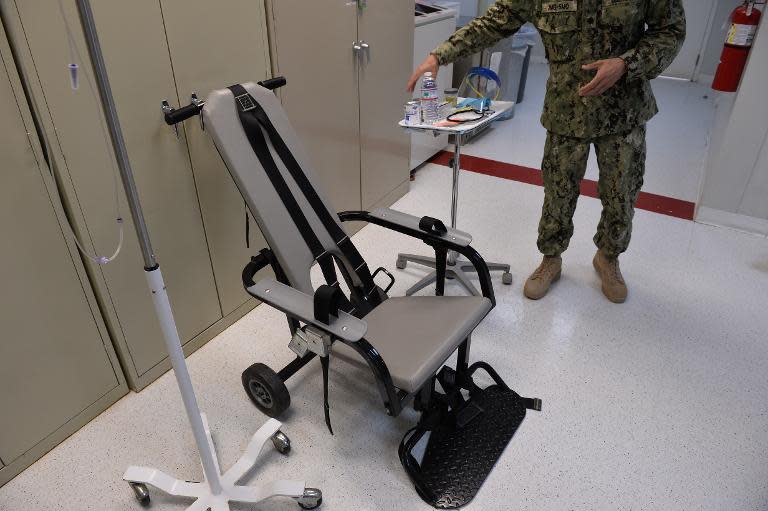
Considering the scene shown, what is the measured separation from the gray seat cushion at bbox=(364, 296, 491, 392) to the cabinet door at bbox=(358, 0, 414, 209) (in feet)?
4.42

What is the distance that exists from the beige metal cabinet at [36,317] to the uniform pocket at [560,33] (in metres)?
1.81

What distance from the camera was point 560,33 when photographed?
2023 millimetres

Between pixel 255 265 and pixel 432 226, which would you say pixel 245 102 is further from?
pixel 432 226

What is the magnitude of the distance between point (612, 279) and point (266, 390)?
1.66 m

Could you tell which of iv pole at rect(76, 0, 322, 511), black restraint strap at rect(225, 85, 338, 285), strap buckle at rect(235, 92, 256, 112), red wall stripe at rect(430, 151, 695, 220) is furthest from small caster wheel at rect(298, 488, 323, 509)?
red wall stripe at rect(430, 151, 695, 220)

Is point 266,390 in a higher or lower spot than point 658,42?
lower

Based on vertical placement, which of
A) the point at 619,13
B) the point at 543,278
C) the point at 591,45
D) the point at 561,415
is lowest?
the point at 561,415

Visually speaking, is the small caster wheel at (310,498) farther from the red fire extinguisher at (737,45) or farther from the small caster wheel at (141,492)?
the red fire extinguisher at (737,45)

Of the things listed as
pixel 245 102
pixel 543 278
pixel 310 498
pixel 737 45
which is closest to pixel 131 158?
pixel 245 102

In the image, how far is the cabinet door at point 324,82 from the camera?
2.19 metres

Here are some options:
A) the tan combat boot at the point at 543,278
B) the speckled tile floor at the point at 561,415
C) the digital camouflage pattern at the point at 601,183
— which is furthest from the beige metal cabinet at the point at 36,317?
the digital camouflage pattern at the point at 601,183

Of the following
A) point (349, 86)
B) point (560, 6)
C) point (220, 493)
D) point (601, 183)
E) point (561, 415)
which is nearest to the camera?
point (220, 493)

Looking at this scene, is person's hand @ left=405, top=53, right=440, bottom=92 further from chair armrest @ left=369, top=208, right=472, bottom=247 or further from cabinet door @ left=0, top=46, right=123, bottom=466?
cabinet door @ left=0, top=46, right=123, bottom=466

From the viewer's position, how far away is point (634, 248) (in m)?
2.85
